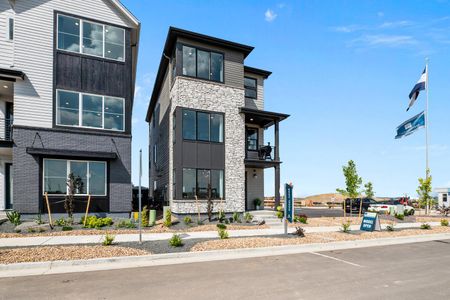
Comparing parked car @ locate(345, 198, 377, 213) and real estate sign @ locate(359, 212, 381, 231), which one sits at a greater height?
real estate sign @ locate(359, 212, 381, 231)

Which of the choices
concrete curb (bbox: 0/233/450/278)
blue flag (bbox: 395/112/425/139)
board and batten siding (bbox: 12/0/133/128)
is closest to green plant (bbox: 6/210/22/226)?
board and batten siding (bbox: 12/0/133/128)

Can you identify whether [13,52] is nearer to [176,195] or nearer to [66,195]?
[66,195]

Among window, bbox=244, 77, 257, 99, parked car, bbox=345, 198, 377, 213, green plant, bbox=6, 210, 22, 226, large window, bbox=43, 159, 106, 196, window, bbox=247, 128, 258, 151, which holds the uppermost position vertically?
window, bbox=244, 77, 257, 99

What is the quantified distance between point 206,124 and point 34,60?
33.0 feet

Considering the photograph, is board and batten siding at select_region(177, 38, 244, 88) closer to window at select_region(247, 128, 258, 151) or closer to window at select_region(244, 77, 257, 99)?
window at select_region(244, 77, 257, 99)

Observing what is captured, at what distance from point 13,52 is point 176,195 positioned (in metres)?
11.8

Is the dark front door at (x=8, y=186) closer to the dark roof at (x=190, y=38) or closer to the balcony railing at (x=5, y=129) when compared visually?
the balcony railing at (x=5, y=129)

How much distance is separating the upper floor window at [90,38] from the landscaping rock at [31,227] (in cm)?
952

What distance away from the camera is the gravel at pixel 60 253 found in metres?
8.23

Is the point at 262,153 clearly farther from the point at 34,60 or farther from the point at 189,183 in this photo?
the point at 34,60

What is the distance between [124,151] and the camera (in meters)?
17.3

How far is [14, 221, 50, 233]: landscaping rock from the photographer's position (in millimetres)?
12632

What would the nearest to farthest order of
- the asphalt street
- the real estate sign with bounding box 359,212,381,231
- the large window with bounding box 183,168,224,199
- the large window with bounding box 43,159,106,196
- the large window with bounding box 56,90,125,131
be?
the asphalt street
the real estate sign with bounding box 359,212,381,231
the large window with bounding box 43,159,106,196
the large window with bounding box 56,90,125,131
the large window with bounding box 183,168,224,199

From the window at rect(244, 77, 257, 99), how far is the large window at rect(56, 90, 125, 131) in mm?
9216
